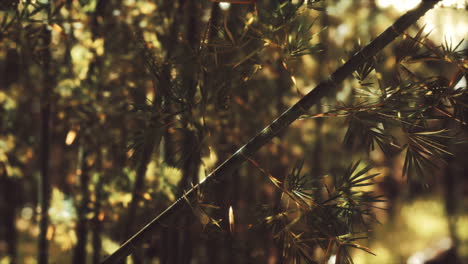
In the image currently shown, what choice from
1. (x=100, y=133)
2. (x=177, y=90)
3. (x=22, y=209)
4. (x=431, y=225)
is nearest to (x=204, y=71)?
(x=177, y=90)

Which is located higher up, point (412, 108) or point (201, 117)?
point (201, 117)

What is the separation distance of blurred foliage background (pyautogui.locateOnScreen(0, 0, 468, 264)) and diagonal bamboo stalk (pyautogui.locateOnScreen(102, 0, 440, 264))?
0.04 metres

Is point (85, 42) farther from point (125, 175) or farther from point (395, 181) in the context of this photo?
point (395, 181)

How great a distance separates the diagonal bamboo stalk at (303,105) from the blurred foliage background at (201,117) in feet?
0.13

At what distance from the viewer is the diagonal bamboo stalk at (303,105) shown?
→ 2.72 feet

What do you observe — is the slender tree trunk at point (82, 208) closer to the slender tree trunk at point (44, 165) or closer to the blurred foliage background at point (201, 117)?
the blurred foliage background at point (201, 117)

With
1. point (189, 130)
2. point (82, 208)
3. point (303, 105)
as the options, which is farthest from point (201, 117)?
point (82, 208)

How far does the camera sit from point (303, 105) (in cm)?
90

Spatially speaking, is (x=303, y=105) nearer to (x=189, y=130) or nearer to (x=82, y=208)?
(x=189, y=130)

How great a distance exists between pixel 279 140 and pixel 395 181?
16.7 ft

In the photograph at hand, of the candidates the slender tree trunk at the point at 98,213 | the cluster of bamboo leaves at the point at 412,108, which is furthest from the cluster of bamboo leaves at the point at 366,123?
the slender tree trunk at the point at 98,213

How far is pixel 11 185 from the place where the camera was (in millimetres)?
2932

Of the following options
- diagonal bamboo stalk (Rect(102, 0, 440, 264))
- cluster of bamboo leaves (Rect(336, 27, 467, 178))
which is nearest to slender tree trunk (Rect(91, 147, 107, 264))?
diagonal bamboo stalk (Rect(102, 0, 440, 264))

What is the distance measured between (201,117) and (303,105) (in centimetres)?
57
